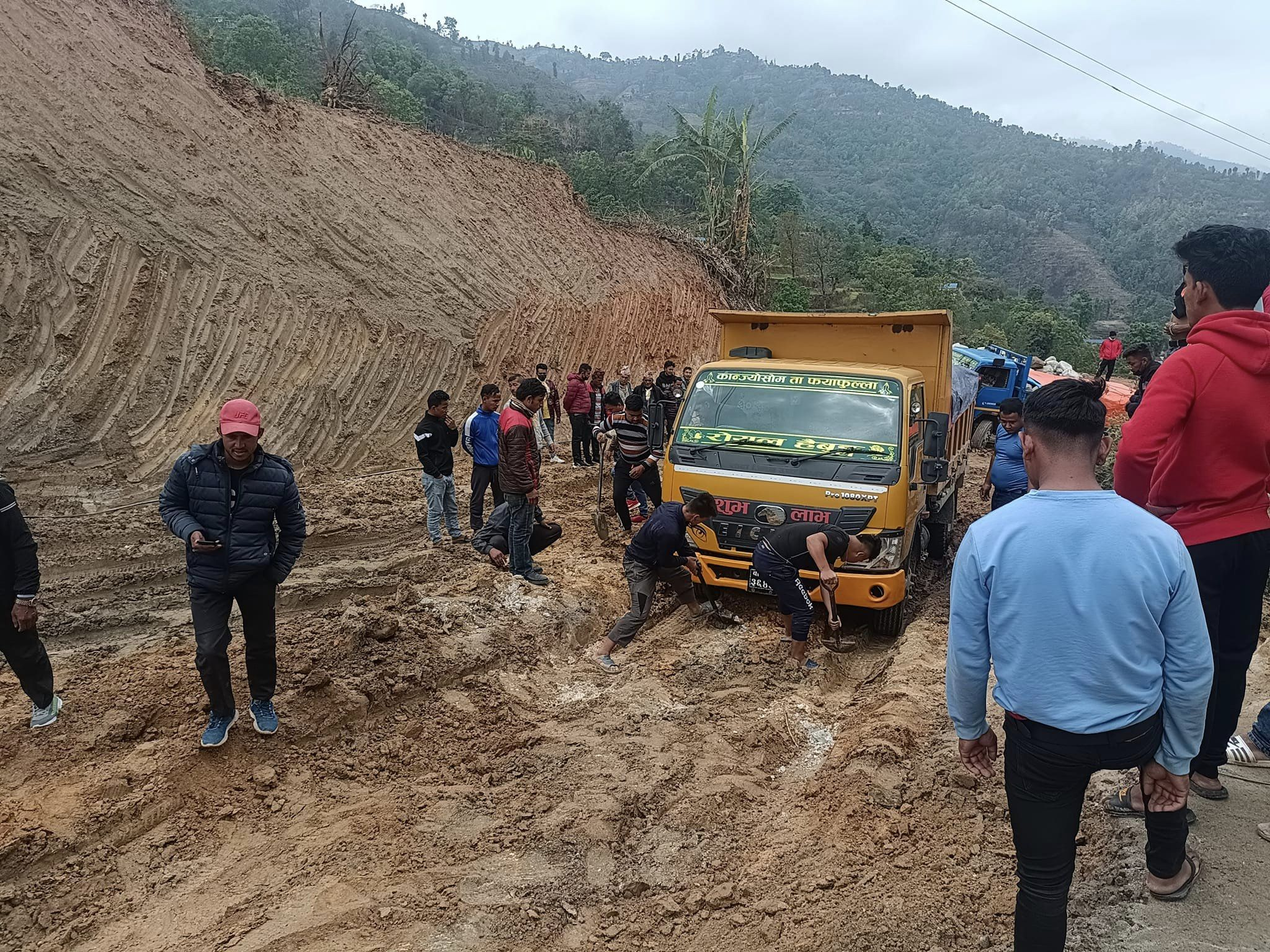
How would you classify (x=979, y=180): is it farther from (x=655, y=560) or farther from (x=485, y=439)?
(x=655, y=560)

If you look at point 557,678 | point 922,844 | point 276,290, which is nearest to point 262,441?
point 276,290

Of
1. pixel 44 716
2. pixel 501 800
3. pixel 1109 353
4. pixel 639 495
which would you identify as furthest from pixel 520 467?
pixel 1109 353

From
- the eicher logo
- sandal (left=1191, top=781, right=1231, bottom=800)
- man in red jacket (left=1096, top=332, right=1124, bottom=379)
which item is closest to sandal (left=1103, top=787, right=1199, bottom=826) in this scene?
sandal (left=1191, top=781, right=1231, bottom=800)

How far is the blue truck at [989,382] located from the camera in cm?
1627

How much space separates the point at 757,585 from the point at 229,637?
348cm

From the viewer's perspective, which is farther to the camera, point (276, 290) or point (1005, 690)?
Result: point (276, 290)

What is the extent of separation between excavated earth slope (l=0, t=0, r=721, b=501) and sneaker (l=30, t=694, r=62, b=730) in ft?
17.1

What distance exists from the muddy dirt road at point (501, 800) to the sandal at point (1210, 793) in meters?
0.40

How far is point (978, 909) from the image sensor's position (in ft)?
9.99

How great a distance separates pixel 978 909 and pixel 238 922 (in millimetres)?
2944

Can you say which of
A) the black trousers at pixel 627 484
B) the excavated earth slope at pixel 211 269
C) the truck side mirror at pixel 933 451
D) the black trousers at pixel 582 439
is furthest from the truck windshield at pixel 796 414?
the excavated earth slope at pixel 211 269

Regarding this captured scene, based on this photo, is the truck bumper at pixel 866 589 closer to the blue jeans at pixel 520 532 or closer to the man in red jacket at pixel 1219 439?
the blue jeans at pixel 520 532

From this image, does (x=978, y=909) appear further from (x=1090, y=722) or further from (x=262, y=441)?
(x=262, y=441)

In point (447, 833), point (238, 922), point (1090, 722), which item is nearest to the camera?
point (1090, 722)
